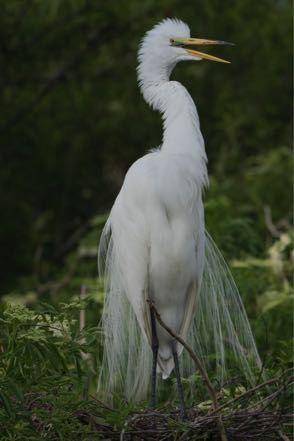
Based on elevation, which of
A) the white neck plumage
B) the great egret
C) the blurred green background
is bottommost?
the great egret

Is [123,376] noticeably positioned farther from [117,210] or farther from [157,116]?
[157,116]

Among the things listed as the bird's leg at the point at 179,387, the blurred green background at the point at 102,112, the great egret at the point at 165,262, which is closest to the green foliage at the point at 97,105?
the blurred green background at the point at 102,112

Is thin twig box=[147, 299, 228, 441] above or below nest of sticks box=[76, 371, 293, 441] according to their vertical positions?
above

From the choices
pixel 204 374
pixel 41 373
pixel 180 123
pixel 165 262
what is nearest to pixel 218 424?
pixel 204 374

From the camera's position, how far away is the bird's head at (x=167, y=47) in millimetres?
4605

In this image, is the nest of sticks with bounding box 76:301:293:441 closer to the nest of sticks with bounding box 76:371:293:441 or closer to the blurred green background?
the nest of sticks with bounding box 76:371:293:441

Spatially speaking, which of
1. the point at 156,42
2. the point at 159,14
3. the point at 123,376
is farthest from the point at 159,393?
the point at 159,14

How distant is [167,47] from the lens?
462 centimetres

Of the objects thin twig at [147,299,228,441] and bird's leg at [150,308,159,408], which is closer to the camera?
thin twig at [147,299,228,441]

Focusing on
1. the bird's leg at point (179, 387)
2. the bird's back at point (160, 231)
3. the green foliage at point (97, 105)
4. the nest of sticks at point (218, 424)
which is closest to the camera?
the nest of sticks at point (218, 424)

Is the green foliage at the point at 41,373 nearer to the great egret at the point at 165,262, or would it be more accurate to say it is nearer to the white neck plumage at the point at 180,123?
the great egret at the point at 165,262

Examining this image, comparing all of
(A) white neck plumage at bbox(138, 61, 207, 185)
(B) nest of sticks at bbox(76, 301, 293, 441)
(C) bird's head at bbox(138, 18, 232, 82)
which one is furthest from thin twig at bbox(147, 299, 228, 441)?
(C) bird's head at bbox(138, 18, 232, 82)

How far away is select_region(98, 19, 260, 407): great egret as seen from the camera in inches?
169

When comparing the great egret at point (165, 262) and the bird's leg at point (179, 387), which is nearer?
the bird's leg at point (179, 387)
